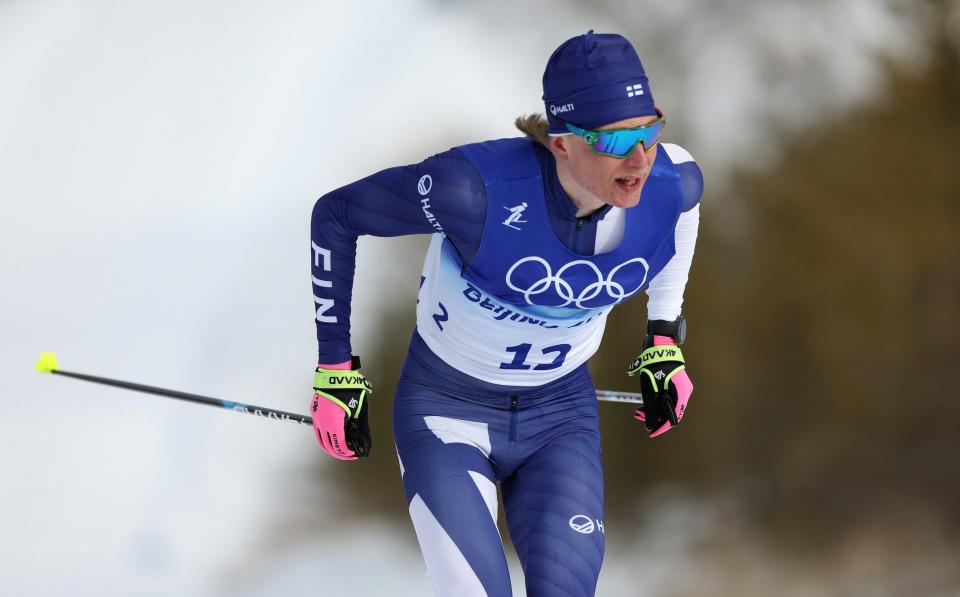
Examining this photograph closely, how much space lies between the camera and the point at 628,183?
6.59 feet

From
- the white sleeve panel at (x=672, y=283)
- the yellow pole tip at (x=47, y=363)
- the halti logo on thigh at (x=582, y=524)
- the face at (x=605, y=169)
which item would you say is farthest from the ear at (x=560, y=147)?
the yellow pole tip at (x=47, y=363)

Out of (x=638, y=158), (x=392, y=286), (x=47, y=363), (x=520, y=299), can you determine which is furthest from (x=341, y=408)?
(x=392, y=286)

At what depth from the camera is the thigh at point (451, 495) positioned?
2.09 metres

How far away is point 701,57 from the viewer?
15.7ft

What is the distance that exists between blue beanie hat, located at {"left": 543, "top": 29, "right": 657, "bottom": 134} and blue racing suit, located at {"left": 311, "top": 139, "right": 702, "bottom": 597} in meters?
0.16

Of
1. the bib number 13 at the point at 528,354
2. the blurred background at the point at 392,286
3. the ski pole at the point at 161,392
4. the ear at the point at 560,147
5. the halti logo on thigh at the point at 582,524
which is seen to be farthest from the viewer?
the blurred background at the point at 392,286

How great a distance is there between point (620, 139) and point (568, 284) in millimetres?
328

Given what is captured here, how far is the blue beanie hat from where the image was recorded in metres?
1.96

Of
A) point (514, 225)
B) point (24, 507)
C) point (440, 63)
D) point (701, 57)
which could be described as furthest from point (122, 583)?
point (701, 57)

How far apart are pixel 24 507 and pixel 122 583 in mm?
465

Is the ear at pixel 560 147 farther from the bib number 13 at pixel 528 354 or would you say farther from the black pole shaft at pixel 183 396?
the black pole shaft at pixel 183 396

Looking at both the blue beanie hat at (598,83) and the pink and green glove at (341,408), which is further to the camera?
the pink and green glove at (341,408)

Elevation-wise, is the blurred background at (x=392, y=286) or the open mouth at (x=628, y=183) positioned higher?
the open mouth at (x=628, y=183)

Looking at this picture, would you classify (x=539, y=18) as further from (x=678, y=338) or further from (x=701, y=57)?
(x=678, y=338)
